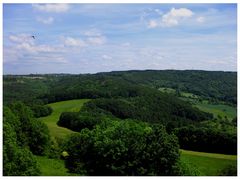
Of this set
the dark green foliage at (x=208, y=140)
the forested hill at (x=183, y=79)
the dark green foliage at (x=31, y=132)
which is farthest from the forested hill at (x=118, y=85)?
the dark green foliage at (x=31, y=132)

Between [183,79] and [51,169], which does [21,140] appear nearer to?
[51,169]

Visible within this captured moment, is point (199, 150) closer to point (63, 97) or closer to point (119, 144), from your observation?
point (119, 144)

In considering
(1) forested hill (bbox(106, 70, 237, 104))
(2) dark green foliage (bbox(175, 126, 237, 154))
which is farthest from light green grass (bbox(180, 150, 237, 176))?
(1) forested hill (bbox(106, 70, 237, 104))

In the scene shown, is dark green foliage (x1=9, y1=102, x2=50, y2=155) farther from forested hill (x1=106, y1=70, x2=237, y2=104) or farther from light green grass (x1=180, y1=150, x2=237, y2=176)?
forested hill (x1=106, y1=70, x2=237, y2=104)

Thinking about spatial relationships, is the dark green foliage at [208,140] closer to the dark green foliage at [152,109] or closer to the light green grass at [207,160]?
the light green grass at [207,160]

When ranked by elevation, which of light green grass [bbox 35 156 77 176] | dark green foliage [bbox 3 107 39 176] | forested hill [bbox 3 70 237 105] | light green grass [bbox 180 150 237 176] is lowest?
light green grass [bbox 180 150 237 176]

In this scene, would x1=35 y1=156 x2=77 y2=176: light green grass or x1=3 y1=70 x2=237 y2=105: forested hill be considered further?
x1=3 y1=70 x2=237 y2=105: forested hill

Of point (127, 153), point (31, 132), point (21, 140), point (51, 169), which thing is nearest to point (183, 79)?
point (31, 132)
